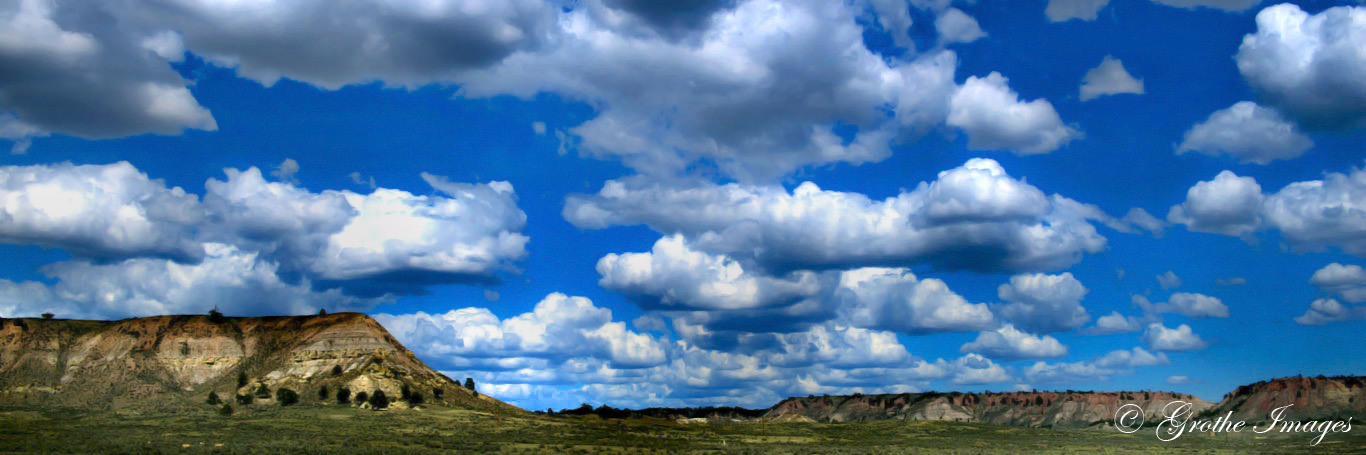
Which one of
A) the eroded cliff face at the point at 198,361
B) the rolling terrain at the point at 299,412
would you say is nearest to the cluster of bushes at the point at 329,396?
the rolling terrain at the point at 299,412

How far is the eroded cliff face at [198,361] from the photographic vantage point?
156 m

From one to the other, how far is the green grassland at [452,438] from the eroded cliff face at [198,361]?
14248 millimetres

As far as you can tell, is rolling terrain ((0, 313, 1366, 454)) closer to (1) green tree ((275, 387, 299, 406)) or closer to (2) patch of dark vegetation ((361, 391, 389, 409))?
(2) patch of dark vegetation ((361, 391, 389, 409))

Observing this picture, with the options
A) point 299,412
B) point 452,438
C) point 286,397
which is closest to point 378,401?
point 299,412

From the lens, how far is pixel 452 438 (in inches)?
4451

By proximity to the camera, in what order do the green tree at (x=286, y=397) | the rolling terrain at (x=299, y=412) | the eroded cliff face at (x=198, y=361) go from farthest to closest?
the eroded cliff face at (x=198, y=361) → the green tree at (x=286, y=397) → the rolling terrain at (x=299, y=412)

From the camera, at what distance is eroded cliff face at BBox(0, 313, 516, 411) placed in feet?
513

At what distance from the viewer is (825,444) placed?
422 feet

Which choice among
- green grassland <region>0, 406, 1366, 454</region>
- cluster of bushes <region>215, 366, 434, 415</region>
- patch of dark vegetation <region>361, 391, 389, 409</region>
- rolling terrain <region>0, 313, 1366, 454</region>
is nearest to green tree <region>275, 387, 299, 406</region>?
cluster of bushes <region>215, 366, 434, 415</region>

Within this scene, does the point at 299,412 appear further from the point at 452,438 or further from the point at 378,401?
the point at 452,438

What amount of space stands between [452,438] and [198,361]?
284ft

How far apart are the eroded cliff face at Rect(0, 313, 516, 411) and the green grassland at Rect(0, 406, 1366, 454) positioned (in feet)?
46.7

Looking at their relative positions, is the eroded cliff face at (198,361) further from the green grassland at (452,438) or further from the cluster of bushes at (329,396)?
the green grassland at (452,438)

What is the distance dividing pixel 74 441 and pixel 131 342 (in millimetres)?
91040
